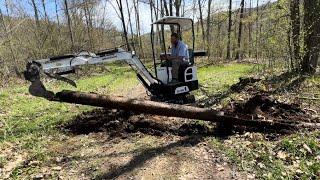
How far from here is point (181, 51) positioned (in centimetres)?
1101

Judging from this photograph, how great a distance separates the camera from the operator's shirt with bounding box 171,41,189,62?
36.1 feet

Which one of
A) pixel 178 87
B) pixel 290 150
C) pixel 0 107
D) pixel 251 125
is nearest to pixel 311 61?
pixel 178 87

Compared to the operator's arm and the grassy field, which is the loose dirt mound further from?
the operator's arm

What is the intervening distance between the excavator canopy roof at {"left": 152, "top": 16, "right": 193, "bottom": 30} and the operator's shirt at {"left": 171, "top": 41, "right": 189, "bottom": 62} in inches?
32.1

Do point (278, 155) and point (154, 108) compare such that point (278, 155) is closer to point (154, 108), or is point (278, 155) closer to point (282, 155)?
point (282, 155)

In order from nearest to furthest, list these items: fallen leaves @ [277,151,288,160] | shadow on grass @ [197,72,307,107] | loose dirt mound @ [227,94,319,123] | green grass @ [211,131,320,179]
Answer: green grass @ [211,131,320,179] → fallen leaves @ [277,151,288,160] → loose dirt mound @ [227,94,319,123] → shadow on grass @ [197,72,307,107]

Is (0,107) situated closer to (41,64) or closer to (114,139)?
(41,64)

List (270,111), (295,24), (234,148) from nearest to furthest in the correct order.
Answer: (234,148), (270,111), (295,24)

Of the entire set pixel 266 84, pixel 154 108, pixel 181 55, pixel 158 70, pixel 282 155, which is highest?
pixel 181 55

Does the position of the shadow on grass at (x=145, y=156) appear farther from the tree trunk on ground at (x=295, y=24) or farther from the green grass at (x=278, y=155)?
the tree trunk on ground at (x=295, y=24)

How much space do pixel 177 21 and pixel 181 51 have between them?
123 centimetres

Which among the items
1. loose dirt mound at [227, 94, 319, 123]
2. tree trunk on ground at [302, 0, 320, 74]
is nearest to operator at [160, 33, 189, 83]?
loose dirt mound at [227, 94, 319, 123]

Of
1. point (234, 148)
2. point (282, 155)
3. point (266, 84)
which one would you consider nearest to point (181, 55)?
point (266, 84)

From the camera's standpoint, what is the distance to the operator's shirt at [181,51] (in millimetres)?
10992
